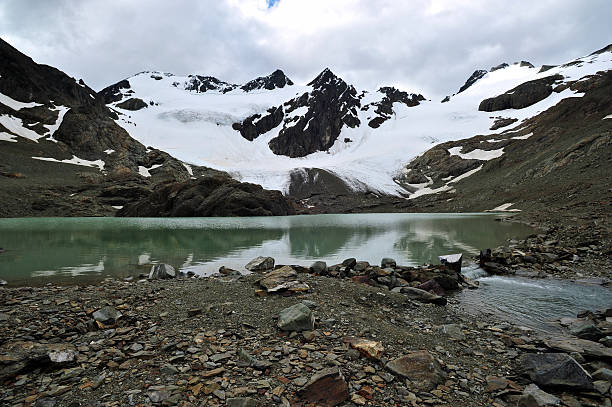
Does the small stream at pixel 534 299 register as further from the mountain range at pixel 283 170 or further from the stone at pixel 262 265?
the mountain range at pixel 283 170

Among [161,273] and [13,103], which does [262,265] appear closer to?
[161,273]

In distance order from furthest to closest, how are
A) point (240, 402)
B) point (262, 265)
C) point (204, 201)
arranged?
point (204, 201) < point (262, 265) < point (240, 402)

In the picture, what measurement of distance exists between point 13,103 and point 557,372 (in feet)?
566

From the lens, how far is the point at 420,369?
4754 mm

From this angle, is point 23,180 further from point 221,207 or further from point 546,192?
point 546,192

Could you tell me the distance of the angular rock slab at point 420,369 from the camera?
14.8 feet

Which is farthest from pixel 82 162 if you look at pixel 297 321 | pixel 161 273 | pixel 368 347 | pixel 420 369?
pixel 420 369

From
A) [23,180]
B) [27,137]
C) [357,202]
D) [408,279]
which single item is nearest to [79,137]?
[27,137]

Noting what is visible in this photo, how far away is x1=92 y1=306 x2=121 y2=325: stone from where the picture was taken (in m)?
6.40

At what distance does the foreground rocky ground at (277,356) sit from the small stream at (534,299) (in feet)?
2.69

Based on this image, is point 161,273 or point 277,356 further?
point 161,273

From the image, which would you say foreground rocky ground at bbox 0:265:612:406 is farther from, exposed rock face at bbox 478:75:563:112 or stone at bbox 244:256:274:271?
exposed rock face at bbox 478:75:563:112

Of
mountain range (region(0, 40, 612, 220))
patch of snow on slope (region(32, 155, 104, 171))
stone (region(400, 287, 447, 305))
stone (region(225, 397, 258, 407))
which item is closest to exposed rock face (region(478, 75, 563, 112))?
mountain range (region(0, 40, 612, 220))

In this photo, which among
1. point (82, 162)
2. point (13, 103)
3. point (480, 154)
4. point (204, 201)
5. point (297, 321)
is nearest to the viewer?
point (297, 321)
